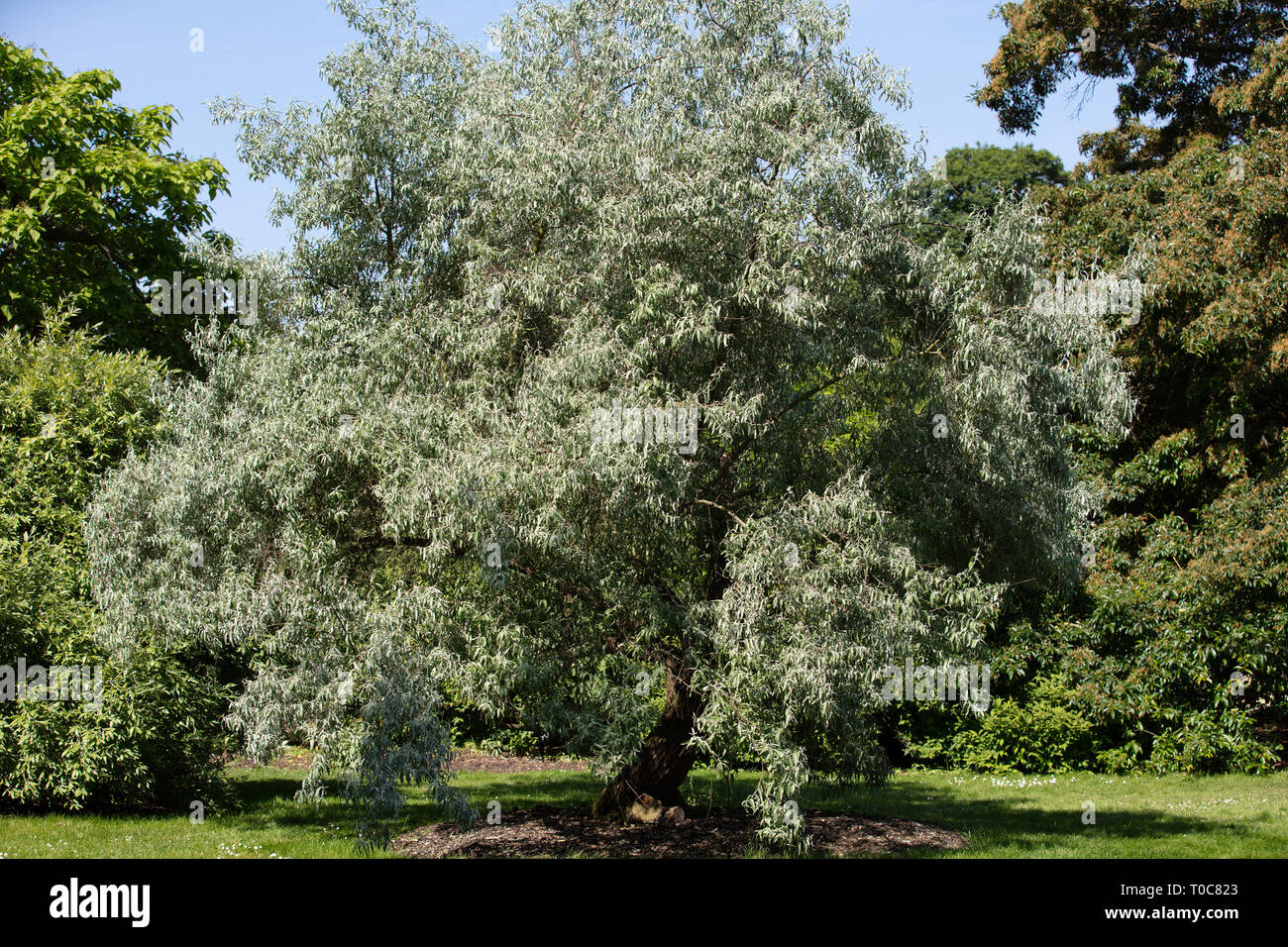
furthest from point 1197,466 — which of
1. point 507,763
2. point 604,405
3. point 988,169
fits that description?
point 988,169

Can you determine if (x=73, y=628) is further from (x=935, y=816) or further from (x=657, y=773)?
(x=935, y=816)

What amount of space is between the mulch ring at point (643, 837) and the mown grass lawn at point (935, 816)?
414 mm

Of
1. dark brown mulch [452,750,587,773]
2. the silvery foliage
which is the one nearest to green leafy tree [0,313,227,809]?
the silvery foliage

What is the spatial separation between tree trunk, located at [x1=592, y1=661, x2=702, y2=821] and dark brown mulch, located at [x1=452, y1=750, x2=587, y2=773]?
233 inches

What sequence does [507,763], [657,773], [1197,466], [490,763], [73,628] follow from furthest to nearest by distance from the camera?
[507,763] → [490,763] → [1197,466] → [657,773] → [73,628]

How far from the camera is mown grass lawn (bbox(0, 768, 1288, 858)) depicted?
9523 mm

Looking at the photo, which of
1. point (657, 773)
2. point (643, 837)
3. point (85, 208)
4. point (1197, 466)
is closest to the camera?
point (643, 837)

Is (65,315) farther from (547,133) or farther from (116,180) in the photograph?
(547,133)

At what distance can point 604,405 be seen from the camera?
783 cm

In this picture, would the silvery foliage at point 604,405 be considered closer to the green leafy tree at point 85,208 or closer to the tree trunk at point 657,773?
the tree trunk at point 657,773

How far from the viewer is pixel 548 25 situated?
30.2 ft

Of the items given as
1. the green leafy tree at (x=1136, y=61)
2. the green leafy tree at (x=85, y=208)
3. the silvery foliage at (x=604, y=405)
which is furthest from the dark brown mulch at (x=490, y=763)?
the green leafy tree at (x=1136, y=61)

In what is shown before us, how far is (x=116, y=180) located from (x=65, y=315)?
4.71 metres

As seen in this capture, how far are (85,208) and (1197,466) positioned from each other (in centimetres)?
1805
